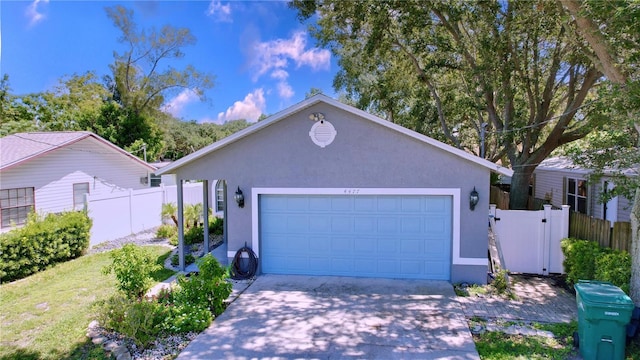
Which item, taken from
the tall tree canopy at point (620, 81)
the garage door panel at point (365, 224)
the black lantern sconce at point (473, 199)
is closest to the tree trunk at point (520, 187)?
the tall tree canopy at point (620, 81)

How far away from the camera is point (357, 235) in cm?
881

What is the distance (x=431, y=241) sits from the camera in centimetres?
855

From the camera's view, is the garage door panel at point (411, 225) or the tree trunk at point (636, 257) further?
the garage door panel at point (411, 225)

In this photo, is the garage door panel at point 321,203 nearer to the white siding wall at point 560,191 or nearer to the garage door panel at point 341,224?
the garage door panel at point 341,224

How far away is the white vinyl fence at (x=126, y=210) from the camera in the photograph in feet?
41.7

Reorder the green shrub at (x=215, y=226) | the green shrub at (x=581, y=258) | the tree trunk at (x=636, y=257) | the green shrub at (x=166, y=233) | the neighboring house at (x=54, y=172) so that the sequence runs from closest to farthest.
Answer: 1. the tree trunk at (x=636, y=257)
2. the green shrub at (x=581, y=258)
3. the neighboring house at (x=54, y=172)
4. the green shrub at (x=166, y=233)
5. the green shrub at (x=215, y=226)

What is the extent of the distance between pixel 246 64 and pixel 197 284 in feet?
72.6

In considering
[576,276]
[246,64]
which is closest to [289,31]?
[246,64]

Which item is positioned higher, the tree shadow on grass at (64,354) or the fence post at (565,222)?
the fence post at (565,222)

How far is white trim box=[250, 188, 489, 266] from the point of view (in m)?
8.25

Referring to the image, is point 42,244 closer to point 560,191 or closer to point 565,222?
point 565,222

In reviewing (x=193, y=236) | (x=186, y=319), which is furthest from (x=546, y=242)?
(x=193, y=236)

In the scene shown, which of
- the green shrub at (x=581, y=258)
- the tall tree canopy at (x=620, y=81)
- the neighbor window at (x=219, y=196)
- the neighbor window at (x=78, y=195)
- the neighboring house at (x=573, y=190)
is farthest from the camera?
the neighbor window at (x=219, y=196)

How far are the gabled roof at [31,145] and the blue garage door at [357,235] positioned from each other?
973cm
